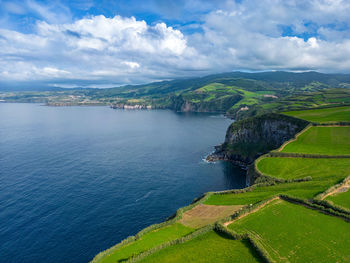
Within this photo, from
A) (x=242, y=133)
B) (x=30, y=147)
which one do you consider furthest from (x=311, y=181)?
(x=30, y=147)

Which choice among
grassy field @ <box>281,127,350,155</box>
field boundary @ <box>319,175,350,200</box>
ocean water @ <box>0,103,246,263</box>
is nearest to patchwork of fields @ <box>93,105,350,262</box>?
field boundary @ <box>319,175,350,200</box>

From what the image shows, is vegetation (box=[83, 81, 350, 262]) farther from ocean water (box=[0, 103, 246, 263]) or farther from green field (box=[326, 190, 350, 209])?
ocean water (box=[0, 103, 246, 263])

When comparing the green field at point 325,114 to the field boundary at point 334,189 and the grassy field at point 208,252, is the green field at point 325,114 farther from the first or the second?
the grassy field at point 208,252

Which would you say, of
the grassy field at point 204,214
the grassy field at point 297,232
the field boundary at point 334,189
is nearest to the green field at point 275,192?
the field boundary at point 334,189

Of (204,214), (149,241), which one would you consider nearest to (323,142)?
(204,214)

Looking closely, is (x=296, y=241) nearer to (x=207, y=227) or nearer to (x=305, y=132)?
(x=207, y=227)

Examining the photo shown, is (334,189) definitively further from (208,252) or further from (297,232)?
(208,252)
